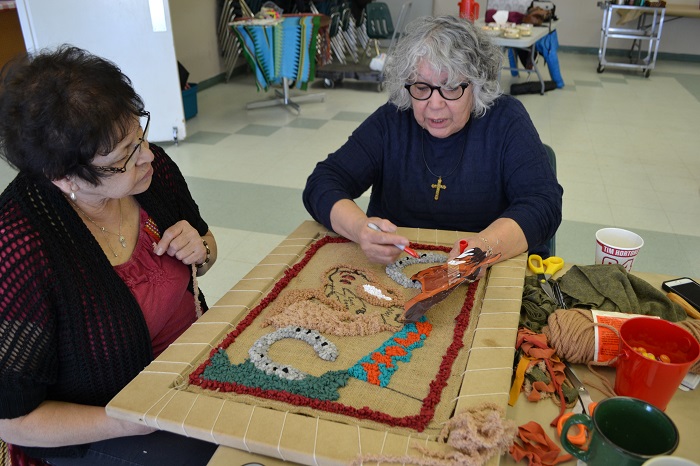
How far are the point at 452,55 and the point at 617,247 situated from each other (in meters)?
0.62

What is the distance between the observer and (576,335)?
40.3 inches

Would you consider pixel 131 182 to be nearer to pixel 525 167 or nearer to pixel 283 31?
pixel 525 167

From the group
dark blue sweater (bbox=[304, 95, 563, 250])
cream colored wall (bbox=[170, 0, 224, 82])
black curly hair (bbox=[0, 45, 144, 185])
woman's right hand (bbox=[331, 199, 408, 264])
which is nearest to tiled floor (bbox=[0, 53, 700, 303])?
cream colored wall (bbox=[170, 0, 224, 82])

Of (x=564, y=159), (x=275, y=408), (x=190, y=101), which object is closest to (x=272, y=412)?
(x=275, y=408)

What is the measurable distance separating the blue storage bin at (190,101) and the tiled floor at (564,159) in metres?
0.14

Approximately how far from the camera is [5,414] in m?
1.03

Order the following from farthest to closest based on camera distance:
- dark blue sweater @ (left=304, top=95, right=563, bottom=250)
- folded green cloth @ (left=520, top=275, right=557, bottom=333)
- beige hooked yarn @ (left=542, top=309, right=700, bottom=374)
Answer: dark blue sweater @ (left=304, top=95, right=563, bottom=250), folded green cloth @ (left=520, top=275, right=557, bottom=333), beige hooked yarn @ (left=542, top=309, right=700, bottom=374)

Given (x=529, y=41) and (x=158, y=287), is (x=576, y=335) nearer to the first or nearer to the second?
(x=158, y=287)

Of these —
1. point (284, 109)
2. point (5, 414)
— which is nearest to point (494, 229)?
point (5, 414)

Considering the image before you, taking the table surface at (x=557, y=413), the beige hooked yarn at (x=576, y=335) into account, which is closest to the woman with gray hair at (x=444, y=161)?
the beige hooked yarn at (x=576, y=335)

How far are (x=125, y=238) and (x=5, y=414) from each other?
43cm

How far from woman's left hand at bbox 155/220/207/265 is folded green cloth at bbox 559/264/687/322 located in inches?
33.8

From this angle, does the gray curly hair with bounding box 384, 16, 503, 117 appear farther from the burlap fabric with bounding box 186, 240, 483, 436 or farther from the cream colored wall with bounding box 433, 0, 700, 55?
the cream colored wall with bounding box 433, 0, 700, 55

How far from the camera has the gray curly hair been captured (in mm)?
1447
